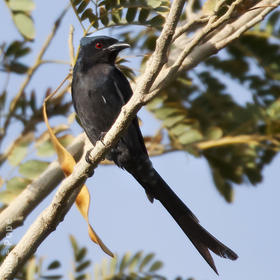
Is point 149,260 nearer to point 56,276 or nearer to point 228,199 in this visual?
point 56,276

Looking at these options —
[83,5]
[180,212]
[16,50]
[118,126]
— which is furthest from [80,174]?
[16,50]

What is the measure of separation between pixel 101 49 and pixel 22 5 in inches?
31.1

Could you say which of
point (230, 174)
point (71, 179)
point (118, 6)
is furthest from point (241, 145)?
point (71, 179)

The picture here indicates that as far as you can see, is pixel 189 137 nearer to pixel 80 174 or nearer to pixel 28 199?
pixel 28 199

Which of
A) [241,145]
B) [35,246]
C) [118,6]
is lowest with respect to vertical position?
[241,145]

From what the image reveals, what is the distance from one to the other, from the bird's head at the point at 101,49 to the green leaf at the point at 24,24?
0.55 metres

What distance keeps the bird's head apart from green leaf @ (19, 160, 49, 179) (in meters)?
0.92

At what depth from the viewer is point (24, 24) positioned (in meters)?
4.41

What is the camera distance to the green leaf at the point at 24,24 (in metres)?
4.39

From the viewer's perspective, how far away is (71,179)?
3021 millimetres

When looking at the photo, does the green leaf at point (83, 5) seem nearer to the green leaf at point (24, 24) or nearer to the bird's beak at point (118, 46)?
the green leaf at point (24, 24)

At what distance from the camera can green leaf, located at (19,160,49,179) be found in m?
4.32


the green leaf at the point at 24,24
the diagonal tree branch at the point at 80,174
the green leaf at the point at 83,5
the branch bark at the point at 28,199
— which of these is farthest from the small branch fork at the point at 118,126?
the green leaf at the point at 24,24

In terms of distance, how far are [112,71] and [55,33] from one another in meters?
0.55
